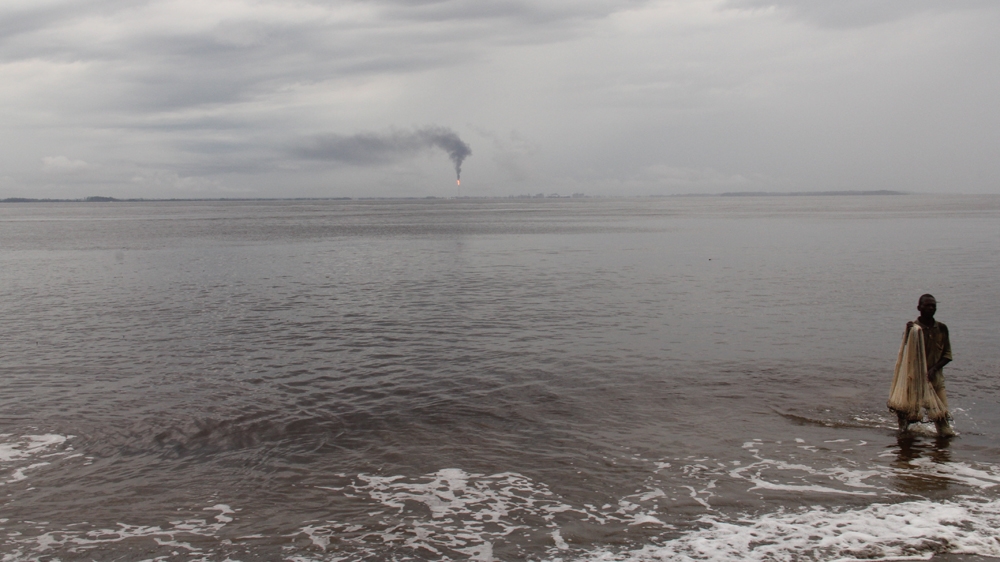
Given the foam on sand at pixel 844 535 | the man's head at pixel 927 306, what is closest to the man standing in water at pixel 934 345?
the man's head at pixel 927 306

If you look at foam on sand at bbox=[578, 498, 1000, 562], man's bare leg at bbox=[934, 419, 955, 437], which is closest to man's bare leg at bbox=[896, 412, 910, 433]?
man's bare leg at bbox=[934, 419, 955, 437]

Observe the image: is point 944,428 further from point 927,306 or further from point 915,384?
point 927,306

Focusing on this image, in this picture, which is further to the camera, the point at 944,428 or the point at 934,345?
the point at 944,428

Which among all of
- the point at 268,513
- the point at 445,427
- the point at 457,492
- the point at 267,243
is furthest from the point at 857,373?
the point at 267,243

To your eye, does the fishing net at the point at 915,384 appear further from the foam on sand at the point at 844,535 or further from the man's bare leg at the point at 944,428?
the foam on sand at the point at 844,535

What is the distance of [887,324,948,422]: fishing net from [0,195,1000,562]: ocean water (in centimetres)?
64

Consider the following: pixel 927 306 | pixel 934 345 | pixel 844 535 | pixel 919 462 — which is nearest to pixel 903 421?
pixel 919 462

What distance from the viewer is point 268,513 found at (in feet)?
33.6

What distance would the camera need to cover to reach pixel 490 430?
548 inches

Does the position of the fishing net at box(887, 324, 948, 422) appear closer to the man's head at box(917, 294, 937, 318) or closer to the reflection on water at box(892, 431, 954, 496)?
the man's head at box(917, 294, 937, 318)

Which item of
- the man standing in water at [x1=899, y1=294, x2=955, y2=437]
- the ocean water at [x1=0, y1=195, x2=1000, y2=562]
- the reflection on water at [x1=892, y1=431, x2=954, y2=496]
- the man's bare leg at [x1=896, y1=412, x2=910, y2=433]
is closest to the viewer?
the ocean water at [x1=0, y1=195, x2=1000, y2=562]

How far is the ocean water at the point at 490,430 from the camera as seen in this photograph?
9.54 m

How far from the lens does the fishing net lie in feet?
40.7

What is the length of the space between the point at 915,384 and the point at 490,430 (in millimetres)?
7698
